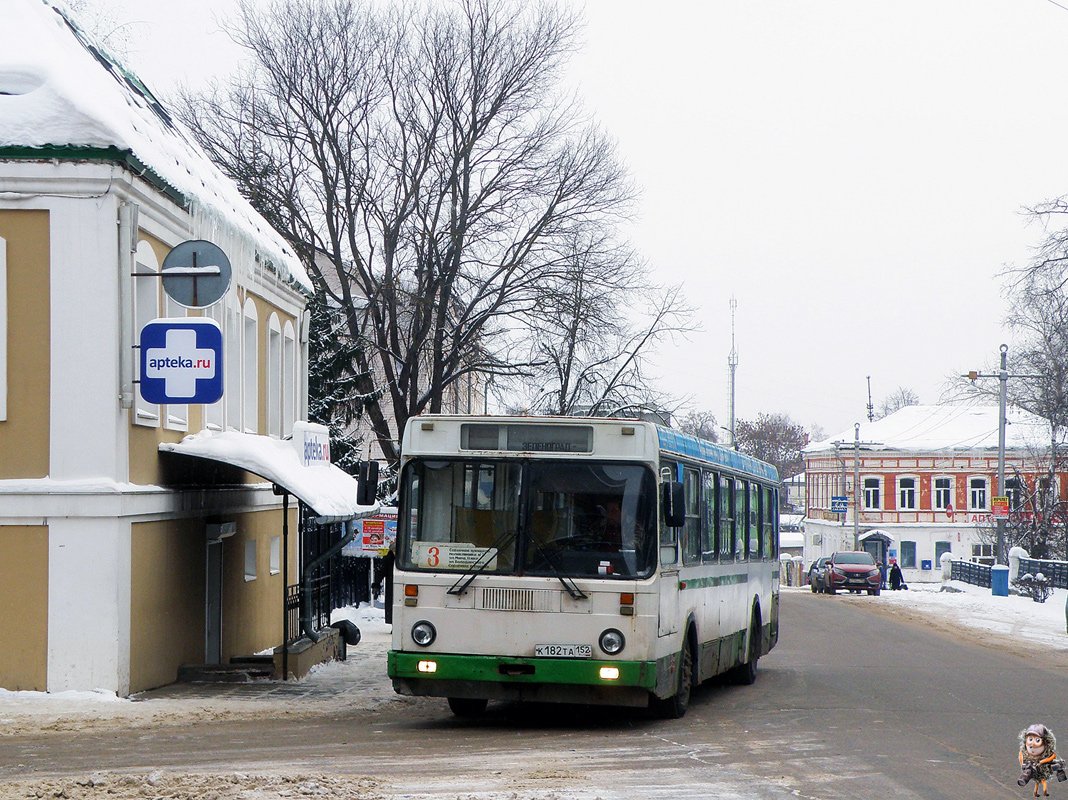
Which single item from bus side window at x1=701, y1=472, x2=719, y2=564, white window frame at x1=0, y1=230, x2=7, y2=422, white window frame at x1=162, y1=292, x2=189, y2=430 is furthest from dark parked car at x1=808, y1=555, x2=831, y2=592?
white window frame at x1=0, y1=230, x2=7, y2=422

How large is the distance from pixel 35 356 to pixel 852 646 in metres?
16.0

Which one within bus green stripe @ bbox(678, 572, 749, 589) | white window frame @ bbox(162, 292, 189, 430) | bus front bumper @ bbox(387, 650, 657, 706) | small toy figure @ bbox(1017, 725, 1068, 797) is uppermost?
white window frame @ bbox(162, 292, 189, 430)

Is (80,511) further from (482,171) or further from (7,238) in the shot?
(482,171)

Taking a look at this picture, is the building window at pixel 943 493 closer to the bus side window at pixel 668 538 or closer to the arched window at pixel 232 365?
the arched window at pixel 232 365

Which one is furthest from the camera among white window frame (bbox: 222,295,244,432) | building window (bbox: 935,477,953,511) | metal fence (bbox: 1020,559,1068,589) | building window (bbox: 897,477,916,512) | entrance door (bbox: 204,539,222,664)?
building window (bbox: 897,477,916,512)

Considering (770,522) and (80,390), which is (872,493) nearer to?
(770,522)

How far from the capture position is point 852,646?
2492 centimetres

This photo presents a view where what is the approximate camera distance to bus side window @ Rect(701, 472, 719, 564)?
1442 centimetres

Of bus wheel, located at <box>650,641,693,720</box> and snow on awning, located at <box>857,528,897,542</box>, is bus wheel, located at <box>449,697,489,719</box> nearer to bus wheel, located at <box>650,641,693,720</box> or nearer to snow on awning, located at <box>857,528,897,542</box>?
bus wheel, located at <box>650,641,693,720</box>

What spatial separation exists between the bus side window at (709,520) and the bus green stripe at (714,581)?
0.72 ft

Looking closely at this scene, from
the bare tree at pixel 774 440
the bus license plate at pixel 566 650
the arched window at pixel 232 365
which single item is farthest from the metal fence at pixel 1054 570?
the bare tree at pixel 774 440

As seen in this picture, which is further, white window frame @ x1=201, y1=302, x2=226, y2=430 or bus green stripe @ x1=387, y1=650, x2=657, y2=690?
white window frame @ x1=201, y1=302, x2=226, y2=430

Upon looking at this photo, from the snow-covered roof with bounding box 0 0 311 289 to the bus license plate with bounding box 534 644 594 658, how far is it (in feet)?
21.7

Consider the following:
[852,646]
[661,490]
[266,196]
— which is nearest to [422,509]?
[661,490]
